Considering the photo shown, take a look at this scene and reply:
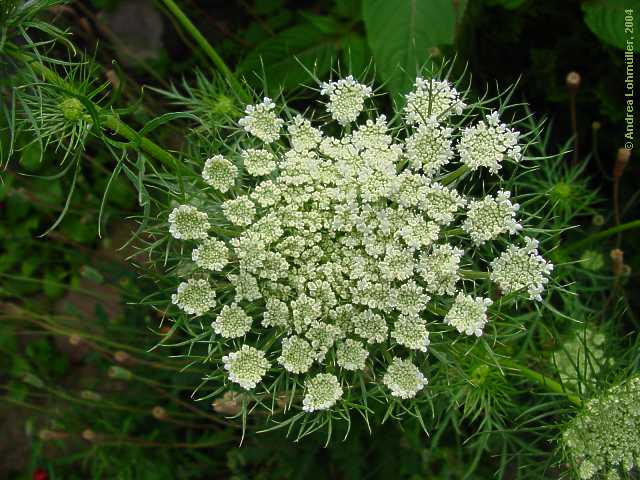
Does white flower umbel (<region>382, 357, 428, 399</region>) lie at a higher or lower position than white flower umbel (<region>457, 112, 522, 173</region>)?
lower

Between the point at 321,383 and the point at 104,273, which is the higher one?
the point at 321,383

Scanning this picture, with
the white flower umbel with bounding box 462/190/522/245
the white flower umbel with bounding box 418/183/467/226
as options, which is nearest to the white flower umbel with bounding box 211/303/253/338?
the white flower umbel with bounding box 418/183/467/226

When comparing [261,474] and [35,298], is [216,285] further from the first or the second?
[35,298]

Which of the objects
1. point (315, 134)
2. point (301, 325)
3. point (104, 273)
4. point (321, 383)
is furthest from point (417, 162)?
point (104, 273)

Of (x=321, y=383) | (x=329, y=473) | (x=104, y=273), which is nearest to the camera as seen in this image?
(x=321, y=383)

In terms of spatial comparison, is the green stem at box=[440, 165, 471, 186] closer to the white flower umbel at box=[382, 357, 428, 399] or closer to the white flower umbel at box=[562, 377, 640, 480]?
the white flower umbel at box=[382, 357, 428, 399]

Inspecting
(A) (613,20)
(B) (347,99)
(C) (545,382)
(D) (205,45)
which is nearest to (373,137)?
(B) (347,99)
